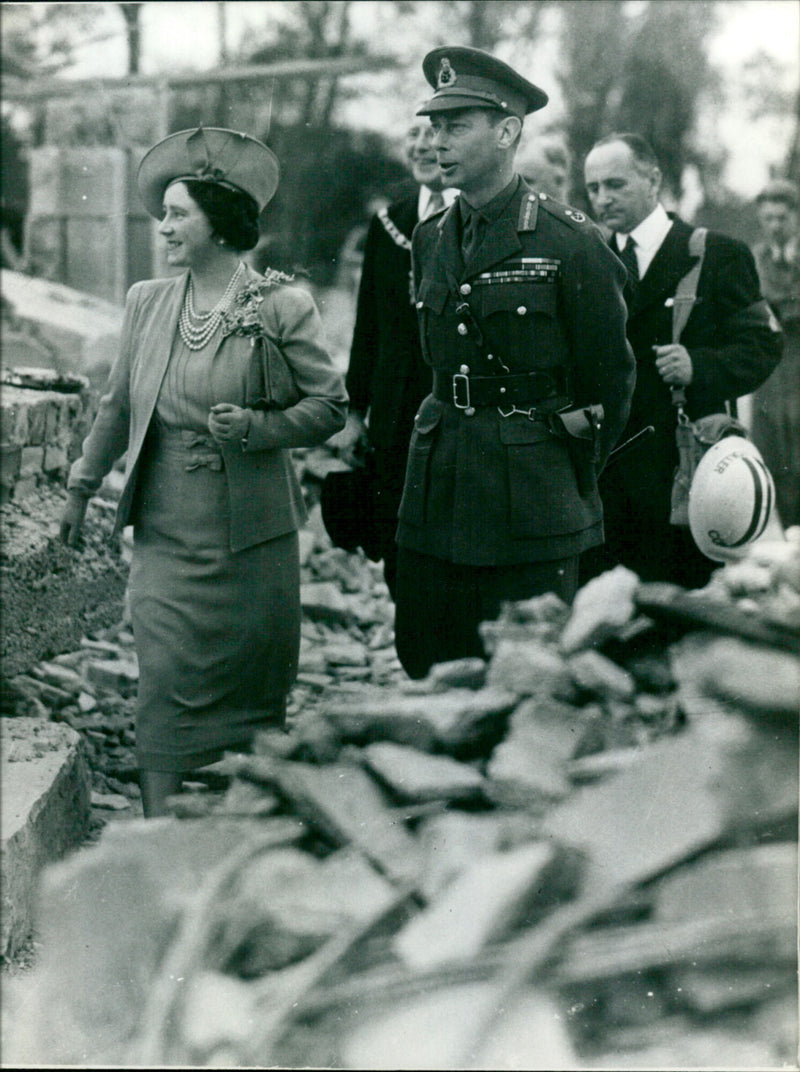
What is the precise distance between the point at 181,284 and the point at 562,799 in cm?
184

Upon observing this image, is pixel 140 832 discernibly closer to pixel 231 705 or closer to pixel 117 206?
pixel 231 705

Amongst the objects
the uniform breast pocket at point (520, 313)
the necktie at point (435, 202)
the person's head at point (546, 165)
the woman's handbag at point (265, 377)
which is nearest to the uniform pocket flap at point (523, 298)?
the uniform breast pocket at point (520, 313)

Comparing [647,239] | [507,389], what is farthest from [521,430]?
[647,239]

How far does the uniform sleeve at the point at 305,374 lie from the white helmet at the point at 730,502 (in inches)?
41.8

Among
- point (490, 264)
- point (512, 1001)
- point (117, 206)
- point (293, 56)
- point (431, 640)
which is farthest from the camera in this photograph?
point (117, 206)

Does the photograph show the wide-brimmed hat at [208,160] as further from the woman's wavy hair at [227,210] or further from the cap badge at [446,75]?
the cap badge at [446,75]

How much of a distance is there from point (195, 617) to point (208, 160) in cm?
128

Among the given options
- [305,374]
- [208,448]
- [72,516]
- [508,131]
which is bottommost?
[72,516]

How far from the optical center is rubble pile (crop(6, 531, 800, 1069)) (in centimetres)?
326

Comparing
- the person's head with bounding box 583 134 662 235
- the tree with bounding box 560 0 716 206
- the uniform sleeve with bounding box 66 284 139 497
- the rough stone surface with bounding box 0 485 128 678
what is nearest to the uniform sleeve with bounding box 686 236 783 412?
the person's head with bounding box 583 134 662 235

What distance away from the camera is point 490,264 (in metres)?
3.87

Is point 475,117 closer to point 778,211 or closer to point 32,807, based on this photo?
point 778,211

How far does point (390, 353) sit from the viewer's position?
500 centimetres

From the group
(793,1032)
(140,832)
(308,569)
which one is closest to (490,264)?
(140,832)
